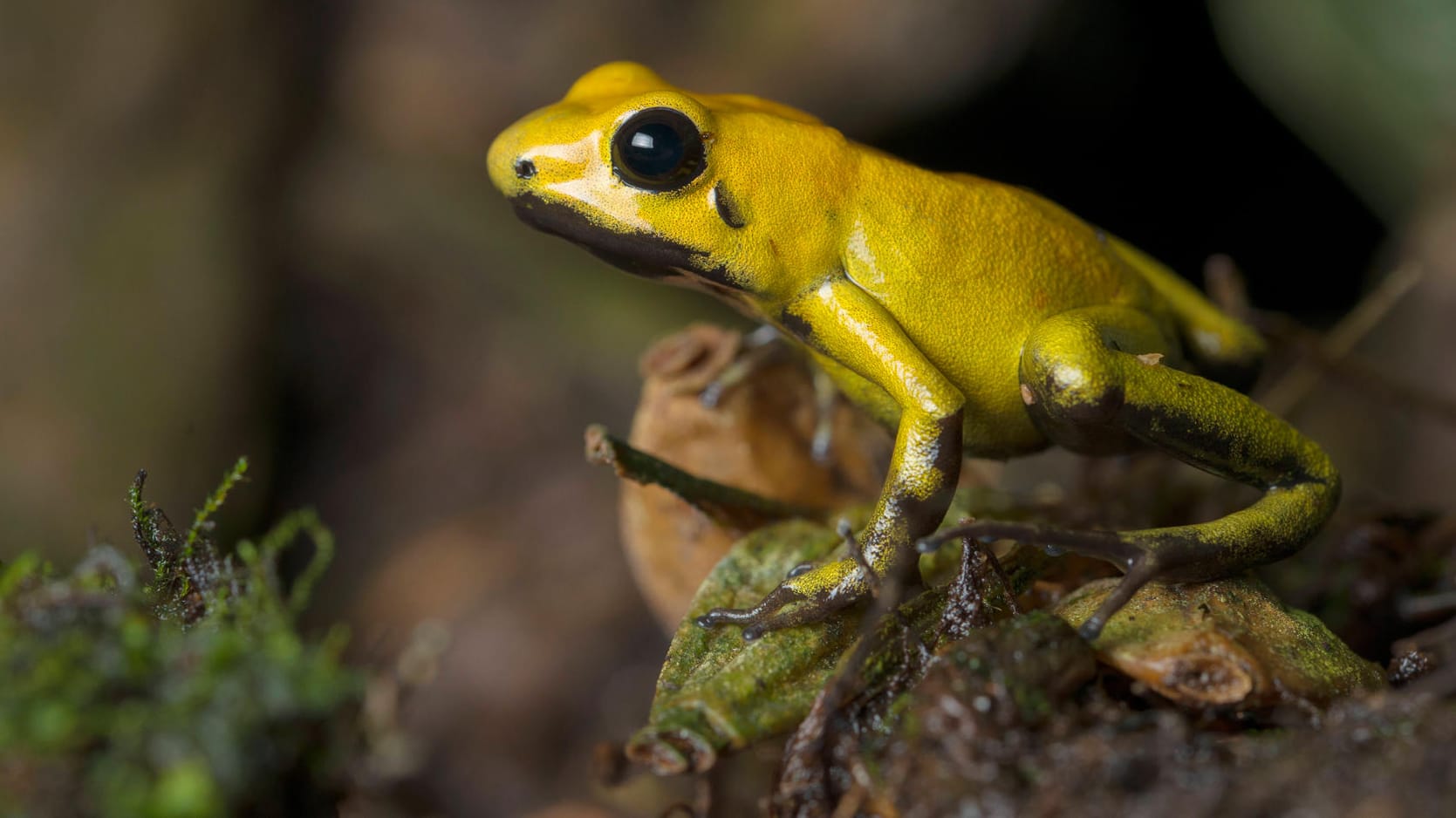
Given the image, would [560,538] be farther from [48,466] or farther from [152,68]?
[152,68]

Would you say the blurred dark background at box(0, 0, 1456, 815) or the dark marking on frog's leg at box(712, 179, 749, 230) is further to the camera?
the blurred dark background at box(0, 0, 1456, 815)

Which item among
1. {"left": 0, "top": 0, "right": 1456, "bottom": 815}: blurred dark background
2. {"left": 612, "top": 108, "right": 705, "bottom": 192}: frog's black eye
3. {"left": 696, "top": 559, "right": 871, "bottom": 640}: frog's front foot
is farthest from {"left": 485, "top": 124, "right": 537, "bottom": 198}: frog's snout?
{"left": 0, "top": 0, "right": 1456, "bottom": 815}: blurred dark background

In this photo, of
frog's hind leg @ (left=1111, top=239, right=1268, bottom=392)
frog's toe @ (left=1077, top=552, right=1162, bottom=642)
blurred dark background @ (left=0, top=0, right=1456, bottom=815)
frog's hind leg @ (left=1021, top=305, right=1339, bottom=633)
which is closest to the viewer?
frog's toe @ (left=1077, top=552, right=1162, bottom=642)

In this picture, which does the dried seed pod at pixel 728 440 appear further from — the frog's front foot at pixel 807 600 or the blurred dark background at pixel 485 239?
the blurred dark background at pixel 485 239

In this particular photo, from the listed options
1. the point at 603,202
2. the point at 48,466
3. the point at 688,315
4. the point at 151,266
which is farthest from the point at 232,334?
the point at 603,202

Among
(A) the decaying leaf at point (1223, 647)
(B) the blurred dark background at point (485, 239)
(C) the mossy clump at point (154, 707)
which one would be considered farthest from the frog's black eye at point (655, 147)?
(B) the blurred dark background at point (485, 239)

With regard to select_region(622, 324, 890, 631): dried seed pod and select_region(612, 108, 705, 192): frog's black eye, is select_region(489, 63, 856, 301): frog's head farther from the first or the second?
select_region(622, 324, 890, 631): dried seed pod

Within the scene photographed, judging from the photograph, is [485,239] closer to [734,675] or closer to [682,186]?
[682,186]
